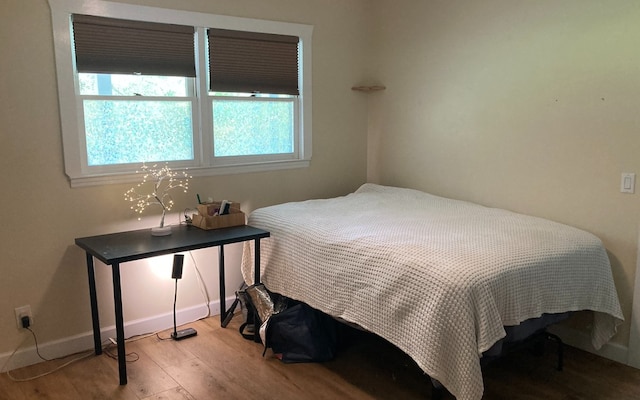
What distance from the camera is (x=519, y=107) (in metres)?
3.20

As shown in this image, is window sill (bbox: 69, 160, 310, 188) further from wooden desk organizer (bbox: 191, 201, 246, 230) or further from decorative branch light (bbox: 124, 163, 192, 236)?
wooden desk organizer (bbox: 191, 201, 246, 230)

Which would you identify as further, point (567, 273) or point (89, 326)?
point (89, 326)

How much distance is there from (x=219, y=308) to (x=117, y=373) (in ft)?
3.10

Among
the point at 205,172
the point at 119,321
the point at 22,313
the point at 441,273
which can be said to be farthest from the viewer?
the point at 205,172

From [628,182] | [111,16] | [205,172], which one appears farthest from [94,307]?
[628,182]

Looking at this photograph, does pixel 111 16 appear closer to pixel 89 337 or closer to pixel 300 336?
pixel 89 337

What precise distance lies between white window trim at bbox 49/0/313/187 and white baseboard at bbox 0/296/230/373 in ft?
2.96

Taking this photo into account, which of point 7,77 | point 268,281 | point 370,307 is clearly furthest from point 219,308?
point 7,77

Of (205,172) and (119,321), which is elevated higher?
(205,172)

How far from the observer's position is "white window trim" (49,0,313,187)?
2.82m

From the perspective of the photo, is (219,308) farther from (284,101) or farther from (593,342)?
(593,342)

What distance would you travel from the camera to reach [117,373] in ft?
9.07

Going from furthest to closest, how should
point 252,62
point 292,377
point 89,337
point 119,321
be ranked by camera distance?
1. point 252,62
2. point 89,337
3. point 292,377
4. point 119,321

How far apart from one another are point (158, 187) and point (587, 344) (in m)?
2.75
